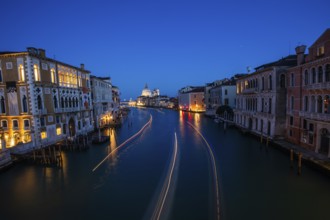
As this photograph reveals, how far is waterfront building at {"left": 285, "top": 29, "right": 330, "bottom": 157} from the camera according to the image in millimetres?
18688

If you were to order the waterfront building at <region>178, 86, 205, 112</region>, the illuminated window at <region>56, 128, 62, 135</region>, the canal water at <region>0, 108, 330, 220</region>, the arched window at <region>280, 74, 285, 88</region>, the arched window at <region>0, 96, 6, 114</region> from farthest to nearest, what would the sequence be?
the waterfront building at <region>178, 86, 205, 112</region>, the illuminated window at <region>56, 128, 62, 135</region>, the arched window at <region>280, 74, 285, 88</region>, the arched window at <region>0, 96, 6, 114</region>, the canal water at <region>0, 108, 330, 220</region>

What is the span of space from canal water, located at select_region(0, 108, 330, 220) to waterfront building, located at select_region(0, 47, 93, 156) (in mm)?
5067

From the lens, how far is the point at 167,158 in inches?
913

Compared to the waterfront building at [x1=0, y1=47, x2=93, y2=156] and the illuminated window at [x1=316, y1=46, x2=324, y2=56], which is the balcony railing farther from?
the waterfront building at [x1=0, y1=47, x2=93, y2=156]

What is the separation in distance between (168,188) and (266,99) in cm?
2210

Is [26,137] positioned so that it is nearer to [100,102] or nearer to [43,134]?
[43,134]

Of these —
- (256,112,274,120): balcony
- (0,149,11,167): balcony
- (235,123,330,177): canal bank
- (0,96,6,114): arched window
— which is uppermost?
(0,96,6,114): arched window

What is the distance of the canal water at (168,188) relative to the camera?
12.3 metres

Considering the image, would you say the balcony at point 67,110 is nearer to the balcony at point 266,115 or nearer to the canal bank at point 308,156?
the canal bank at point 308,156

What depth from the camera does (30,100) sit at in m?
24.7

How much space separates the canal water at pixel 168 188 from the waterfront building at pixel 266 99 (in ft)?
16.8

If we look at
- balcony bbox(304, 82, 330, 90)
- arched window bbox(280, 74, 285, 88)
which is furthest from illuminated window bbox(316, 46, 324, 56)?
arched window bbox(280, 74, 285, 88)

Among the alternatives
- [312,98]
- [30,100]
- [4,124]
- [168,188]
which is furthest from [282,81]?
[4,124]

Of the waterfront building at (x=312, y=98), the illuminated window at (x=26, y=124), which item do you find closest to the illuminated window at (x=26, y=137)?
the illuminated window at (x=26, y=124)
